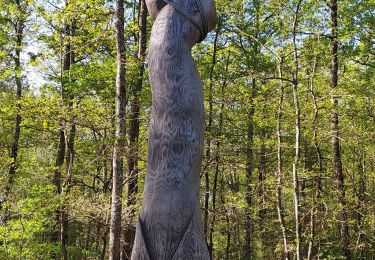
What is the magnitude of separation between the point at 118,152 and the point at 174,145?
5.67 metres

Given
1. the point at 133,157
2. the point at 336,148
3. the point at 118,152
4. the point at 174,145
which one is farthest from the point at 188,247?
the point at 336,148

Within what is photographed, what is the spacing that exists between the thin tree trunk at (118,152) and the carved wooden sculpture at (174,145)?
5.32m

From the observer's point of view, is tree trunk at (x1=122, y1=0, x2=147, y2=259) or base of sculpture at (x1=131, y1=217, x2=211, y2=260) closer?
base of sculpture at (x1=131, y1=217, x2=211, y2=260)

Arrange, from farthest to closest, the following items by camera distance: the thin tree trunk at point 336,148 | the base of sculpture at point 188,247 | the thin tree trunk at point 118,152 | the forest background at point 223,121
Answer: the thin tree trunk at point 336,148, the forest background at point 223,121, the thin tree trunk at point 118,152, the base of sculpture at point 188,247

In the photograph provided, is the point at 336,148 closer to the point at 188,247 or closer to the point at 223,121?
the point at 223,121

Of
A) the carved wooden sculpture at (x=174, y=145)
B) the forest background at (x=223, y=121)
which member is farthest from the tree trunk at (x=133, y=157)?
the carved wooden sculpture at (x=174, y=145)

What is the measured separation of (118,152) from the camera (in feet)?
24.7

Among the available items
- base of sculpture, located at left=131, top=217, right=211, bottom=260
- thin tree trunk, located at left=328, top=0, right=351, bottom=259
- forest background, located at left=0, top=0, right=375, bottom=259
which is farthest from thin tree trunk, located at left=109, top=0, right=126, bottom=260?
base of sculpture, located at left=131, top=217, right=211, bottom=260

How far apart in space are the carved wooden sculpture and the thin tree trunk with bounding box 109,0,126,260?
5.32 metres

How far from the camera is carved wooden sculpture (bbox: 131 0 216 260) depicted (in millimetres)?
1956

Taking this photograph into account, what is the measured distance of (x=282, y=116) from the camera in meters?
11.2

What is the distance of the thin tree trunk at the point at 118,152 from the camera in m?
7.33

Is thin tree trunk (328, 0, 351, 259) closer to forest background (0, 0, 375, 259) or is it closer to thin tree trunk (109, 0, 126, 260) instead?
forest background (0, 0, 375, 259)

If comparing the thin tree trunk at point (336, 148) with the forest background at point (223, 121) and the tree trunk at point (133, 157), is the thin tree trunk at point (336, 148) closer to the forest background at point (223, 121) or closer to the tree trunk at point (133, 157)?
the forest background at point (223, 121)
